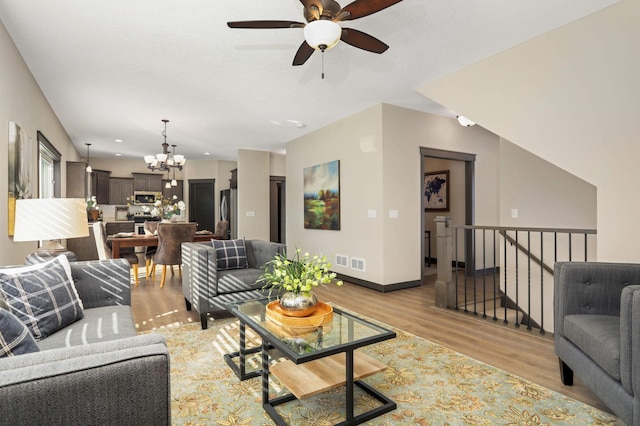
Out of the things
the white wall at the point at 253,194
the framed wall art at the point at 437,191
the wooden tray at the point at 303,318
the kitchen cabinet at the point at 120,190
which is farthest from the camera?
the kitchen cabinet at the point at 120,190

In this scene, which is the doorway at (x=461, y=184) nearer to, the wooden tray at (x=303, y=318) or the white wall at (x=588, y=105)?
the white wall at (x=588, y=105)

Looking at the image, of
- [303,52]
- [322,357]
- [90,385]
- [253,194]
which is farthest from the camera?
[253,194]

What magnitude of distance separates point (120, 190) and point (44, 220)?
8.12 m

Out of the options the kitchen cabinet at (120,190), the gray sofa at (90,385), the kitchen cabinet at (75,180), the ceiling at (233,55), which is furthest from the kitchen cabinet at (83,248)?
the gray sofa at (90,385)

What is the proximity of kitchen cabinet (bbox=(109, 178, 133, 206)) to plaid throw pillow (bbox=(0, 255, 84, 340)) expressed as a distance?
8466 mm

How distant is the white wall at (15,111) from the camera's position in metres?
2.78

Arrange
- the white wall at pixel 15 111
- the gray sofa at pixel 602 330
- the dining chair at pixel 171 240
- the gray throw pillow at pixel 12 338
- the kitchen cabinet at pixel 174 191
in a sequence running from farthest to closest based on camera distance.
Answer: the kitchen cabinet at pixel 174 191 < the dining chair at pixel 171 240 < the white wall at pixel 15 111 < the gray sofa at pixel 602 330 < the gray throw pillow at pixel 12 338

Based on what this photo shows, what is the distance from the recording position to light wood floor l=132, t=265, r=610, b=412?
95.6 inches

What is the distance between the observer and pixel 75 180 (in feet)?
21.2

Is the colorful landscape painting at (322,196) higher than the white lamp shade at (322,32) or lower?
lower

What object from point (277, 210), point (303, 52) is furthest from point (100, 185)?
point (303, 52)

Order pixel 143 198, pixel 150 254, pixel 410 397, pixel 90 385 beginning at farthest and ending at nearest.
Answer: pixel 143 198 < pixel 150 254 < pixel 410 397 < pixel 90 385

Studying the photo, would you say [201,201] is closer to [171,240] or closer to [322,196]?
[322,196]

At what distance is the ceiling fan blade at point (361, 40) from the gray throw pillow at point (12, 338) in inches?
91.7
